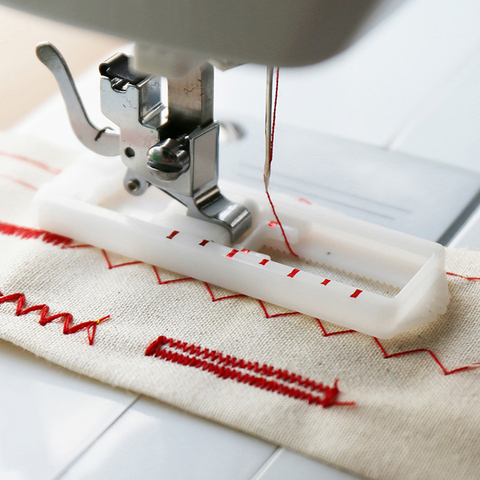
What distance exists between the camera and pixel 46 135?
55.3 inches

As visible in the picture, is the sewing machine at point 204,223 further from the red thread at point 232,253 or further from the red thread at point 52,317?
the red thread at point 52,317

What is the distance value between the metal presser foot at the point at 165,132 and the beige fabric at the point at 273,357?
0.39ft

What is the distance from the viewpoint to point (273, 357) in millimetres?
902

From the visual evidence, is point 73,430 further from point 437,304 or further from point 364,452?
point 437,304

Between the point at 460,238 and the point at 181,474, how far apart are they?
588 mm

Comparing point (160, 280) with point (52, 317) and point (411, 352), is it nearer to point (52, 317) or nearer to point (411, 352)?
point (52, 317)

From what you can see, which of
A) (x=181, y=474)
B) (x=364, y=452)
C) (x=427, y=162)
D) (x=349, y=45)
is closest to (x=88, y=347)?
(x=181, y=474)

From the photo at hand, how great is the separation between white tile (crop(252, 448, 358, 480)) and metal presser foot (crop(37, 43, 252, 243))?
362 mm

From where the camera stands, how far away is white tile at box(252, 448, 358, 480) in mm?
768

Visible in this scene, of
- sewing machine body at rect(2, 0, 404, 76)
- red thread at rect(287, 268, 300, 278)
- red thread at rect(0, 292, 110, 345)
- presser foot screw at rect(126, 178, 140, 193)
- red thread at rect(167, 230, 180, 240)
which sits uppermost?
sewing machine body at rect(2, 0, 404, 76)

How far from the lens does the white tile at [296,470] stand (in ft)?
2.52

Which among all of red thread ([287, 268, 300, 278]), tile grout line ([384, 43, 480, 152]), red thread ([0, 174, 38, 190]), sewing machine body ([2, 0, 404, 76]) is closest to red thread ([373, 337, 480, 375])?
red thread ([287, 268, 300, 278])

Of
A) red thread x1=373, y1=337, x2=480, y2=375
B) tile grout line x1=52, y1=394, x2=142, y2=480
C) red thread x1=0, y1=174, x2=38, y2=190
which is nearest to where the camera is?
tile grout line x1=52, y1=394, x2=142, y2=480

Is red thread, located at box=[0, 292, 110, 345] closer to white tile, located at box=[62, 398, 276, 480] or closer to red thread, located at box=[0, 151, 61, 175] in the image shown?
→ white tile, located at box=[62, 398, 276, 480]
